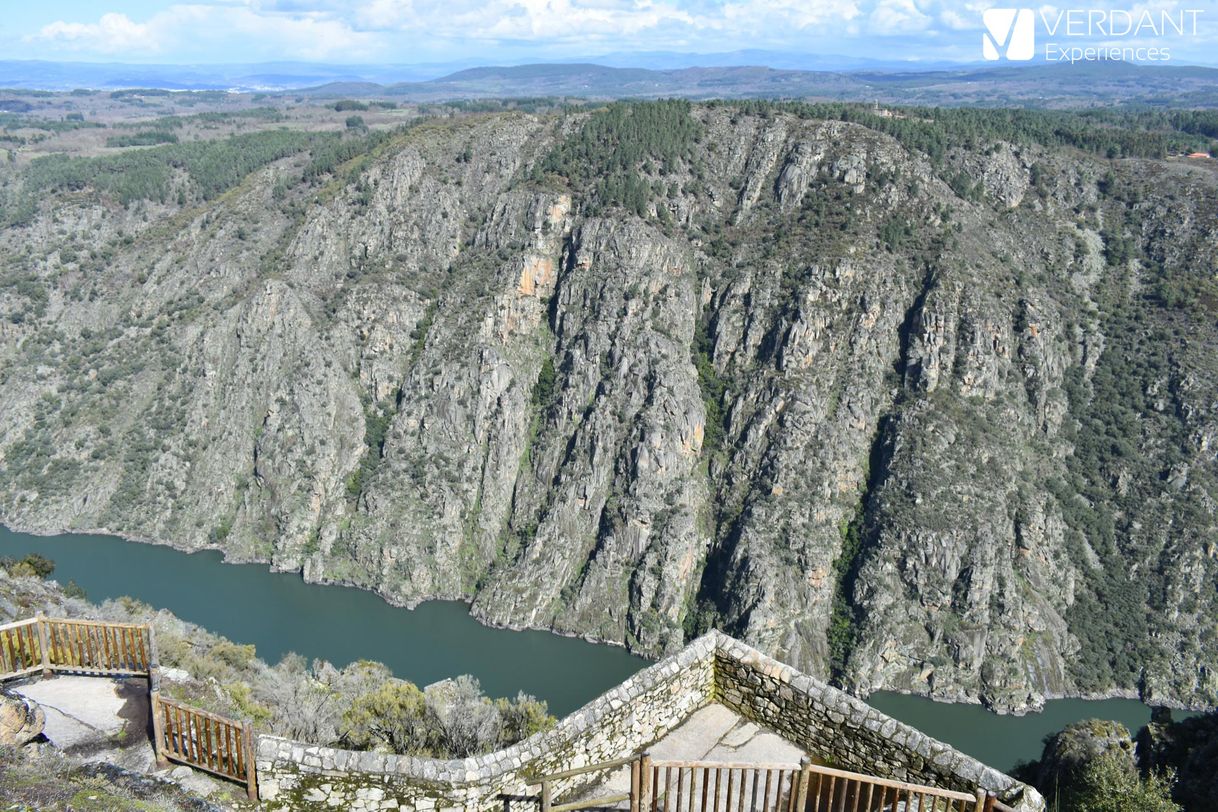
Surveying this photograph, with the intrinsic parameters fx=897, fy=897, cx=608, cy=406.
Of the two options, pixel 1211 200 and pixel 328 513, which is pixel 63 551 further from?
pixel 1211 200

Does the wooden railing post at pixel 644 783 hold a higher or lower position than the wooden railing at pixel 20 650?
higher

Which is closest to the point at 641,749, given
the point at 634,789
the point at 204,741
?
the point at 634,789

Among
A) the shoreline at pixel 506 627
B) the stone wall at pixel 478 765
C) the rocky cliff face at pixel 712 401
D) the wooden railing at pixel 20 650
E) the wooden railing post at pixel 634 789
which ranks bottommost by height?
the shoreline at pixel 506 627

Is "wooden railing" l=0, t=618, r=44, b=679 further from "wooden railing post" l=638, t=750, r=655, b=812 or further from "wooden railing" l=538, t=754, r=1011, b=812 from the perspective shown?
"wooden railing post" l=638, t=750, r=655, b=812

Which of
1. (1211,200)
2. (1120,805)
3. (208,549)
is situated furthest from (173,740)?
(1211,200)

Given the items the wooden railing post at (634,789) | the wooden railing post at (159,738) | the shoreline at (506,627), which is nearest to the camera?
the wooden railing post at (634,789)

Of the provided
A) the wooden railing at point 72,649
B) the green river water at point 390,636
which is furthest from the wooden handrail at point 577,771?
the green river water at point 390,636

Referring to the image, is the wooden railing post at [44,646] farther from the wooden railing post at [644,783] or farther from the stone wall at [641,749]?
the wooden railing post at [644,783]
